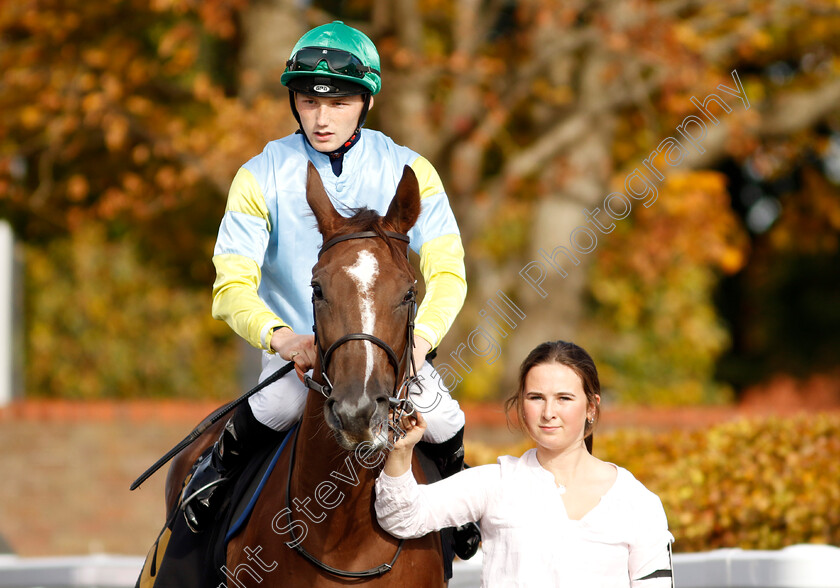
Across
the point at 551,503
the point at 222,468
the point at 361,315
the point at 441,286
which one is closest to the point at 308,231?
the point at 441,286

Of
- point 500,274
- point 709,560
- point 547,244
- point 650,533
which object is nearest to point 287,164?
point 650,533

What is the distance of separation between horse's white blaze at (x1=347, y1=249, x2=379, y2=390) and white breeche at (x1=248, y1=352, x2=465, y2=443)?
0.56m

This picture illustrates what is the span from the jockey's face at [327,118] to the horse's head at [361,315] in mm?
491

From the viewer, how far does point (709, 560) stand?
487 cm

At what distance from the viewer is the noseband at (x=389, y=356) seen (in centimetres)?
279

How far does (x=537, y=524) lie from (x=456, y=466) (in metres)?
0.73

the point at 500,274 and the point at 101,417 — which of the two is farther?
the point at 500,274

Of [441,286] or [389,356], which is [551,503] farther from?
[441,286]

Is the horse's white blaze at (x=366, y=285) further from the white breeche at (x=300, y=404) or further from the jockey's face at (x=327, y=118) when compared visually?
the jockey's face at (x=327, y=118)

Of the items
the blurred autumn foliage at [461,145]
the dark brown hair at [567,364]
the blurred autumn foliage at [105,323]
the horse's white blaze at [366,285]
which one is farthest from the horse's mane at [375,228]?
the blurred autumn foliage at [105,323]

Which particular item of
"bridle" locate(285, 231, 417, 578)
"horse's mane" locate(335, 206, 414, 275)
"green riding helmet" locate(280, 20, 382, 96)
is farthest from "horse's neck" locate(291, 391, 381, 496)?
"green riding helmet" locate(280, 20, 382, 96)

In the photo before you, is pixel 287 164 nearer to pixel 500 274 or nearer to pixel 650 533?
pixel 650 533

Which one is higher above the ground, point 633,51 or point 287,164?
point 633,51

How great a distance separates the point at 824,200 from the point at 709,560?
11.2 metres
